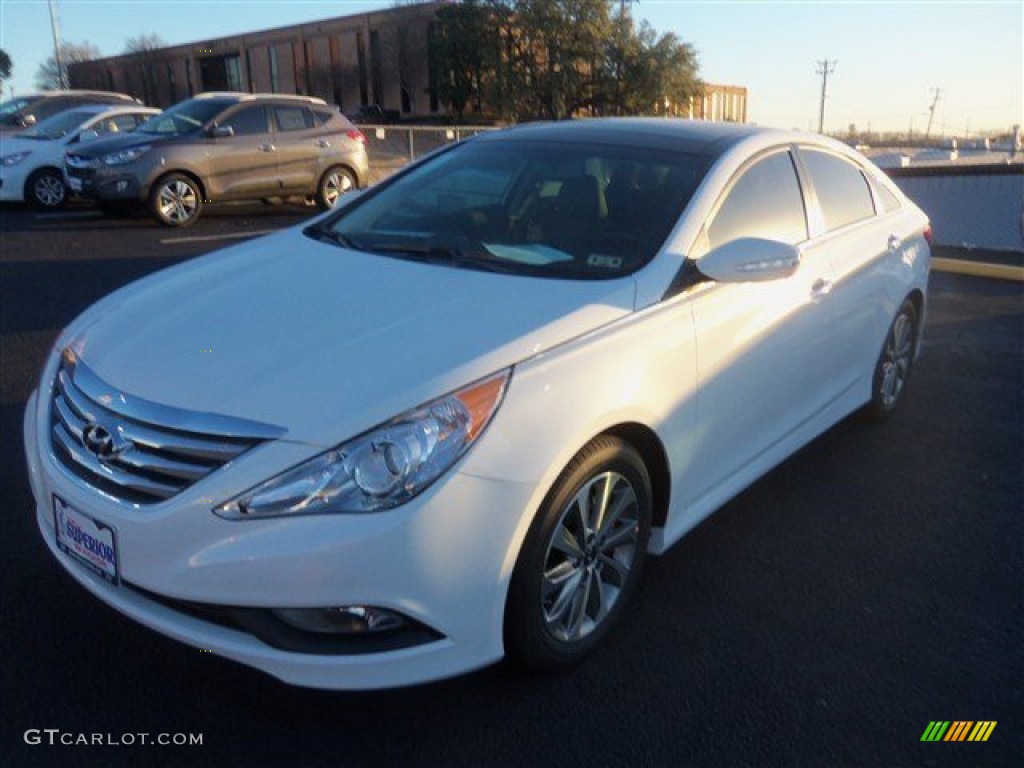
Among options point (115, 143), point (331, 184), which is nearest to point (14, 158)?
point (115, 143)

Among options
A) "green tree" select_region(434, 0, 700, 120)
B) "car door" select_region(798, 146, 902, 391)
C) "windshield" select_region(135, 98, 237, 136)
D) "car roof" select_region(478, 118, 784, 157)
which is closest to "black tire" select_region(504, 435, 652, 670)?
"car roof" select_region(478, 118, 784, 157)

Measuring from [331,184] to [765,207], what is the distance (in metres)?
11.0

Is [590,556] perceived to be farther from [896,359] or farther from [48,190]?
[48,190]

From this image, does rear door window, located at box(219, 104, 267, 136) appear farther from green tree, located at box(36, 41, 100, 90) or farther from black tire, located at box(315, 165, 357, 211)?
green tree, located at box(36, 41, 100, 90)

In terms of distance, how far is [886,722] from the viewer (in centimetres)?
260

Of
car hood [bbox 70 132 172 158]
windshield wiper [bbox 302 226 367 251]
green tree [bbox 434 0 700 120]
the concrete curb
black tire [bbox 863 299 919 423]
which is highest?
green tree [bbox 434 0 700 120]

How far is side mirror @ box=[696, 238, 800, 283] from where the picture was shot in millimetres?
3049

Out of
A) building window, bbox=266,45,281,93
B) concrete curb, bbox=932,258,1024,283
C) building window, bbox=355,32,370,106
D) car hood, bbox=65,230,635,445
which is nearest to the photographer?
car hood, bbox=65,230,635,445

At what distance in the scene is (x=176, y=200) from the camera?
12164 mm

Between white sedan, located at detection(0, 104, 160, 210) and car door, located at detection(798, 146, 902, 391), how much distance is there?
38.1 feet

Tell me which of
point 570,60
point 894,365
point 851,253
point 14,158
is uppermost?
point 570,60

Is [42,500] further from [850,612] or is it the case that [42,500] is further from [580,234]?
[850,612]

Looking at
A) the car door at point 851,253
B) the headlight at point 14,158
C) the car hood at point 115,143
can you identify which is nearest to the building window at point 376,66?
the headlight at point 14,158

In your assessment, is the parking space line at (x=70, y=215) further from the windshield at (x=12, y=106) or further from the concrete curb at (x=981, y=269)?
the concrete curb at (x=981, y=269)
